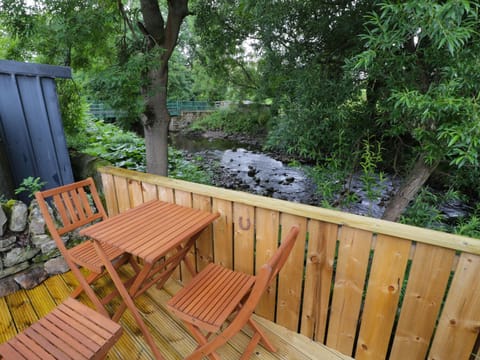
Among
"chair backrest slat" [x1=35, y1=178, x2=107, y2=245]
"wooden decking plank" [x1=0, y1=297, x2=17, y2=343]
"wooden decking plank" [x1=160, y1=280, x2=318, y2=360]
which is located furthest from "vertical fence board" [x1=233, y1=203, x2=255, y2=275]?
"wooden decking plank" [x1=0, y1=297, x2=17, y2=343]

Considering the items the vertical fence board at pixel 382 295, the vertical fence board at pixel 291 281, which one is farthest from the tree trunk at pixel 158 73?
the vertical fence board at pixel 382 295

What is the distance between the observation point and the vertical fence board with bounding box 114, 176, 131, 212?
2277 mm

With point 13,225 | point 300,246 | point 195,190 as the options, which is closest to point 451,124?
point 300,246

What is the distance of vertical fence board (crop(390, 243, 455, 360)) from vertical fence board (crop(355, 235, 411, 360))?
0.16ft

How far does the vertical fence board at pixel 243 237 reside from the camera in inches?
66.4

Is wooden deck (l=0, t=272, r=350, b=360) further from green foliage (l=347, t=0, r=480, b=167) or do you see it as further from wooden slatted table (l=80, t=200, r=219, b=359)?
green foliage (l=347, t=0, r=480, b=167)

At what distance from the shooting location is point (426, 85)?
2068mm

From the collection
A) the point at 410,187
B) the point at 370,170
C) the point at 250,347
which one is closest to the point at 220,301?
the point at 250,347

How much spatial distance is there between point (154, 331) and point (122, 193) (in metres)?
1.24

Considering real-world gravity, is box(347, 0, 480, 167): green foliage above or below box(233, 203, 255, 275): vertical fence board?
above

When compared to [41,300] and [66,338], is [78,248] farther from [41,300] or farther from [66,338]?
[66,338]

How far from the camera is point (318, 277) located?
155 cm

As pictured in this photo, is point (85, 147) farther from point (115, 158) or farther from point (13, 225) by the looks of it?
point (13, 225)

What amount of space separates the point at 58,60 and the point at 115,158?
1887 mm
